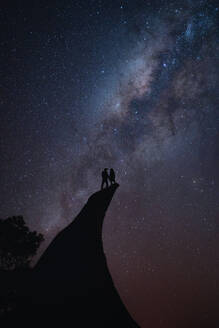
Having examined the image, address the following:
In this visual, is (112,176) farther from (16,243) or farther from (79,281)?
(16,243)

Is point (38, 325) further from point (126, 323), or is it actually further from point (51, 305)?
point (126, 323)

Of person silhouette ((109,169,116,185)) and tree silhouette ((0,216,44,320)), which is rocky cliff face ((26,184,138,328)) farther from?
tree silhouette ((0,216,44,320))

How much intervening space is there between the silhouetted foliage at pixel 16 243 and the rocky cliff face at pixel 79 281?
8.81 m

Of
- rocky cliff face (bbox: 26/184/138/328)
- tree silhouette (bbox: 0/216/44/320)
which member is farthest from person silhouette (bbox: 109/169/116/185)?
tree silhouette (bbox: 0/216/44/320)

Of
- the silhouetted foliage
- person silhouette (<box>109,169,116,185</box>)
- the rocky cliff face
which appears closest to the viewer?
the rocky cliff face

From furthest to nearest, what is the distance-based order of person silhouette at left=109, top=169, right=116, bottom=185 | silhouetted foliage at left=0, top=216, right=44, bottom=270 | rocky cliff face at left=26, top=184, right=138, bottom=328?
silhouetted foliage at left=0, top=216, right=44, bottom=270 < person silhouette at left=109, top=169, right=116, bottom=185 < rocky cliff face at left=26, top=184, right=138, bottom=328

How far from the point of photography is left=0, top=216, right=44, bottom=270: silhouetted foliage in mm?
17750

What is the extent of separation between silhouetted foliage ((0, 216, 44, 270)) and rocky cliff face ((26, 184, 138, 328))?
28.9 feet

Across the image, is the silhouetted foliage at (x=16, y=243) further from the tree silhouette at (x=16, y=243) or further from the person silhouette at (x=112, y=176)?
the person silhouette at (x=112, y=176)

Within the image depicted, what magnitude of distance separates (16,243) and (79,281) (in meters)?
11.3

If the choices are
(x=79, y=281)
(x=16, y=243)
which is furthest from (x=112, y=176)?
(x=16, y=243)

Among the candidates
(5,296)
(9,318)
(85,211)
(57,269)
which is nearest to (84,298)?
(57,269)

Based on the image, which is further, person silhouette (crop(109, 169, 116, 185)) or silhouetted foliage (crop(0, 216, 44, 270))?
silhouetted foliage (crop(0, 216, 44, 270))

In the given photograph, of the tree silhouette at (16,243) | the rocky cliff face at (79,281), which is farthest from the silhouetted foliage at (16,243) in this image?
the rocky cliff face at (79,281)
